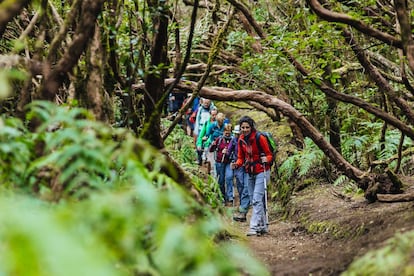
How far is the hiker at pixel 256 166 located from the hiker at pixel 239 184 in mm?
1397

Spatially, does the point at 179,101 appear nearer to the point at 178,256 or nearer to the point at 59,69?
the point at 59,69

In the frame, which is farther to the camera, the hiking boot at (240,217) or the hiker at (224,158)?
the hiker at (224,158)

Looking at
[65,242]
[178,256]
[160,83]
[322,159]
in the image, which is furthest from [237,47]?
[65,242]

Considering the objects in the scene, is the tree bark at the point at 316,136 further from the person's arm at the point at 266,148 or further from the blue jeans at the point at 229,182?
the blue jeans at the point at 229,182

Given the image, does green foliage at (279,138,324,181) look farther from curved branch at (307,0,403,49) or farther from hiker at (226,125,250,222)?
curved branch at (307,0,403,49)

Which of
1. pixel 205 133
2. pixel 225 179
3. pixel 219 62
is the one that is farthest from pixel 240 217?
pixel 219 62

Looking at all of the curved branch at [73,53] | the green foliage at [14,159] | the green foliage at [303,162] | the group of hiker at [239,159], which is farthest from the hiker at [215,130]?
the green foliage at [14,159]

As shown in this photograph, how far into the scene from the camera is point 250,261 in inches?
89.5

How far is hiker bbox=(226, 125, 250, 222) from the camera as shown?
1219 cm

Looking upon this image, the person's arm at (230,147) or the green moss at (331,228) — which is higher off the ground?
the person's arm at (230,147)

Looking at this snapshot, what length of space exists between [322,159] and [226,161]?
7.74 feet

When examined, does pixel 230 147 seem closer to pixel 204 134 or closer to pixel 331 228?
pixel 204 134

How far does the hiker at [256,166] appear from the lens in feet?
33.4

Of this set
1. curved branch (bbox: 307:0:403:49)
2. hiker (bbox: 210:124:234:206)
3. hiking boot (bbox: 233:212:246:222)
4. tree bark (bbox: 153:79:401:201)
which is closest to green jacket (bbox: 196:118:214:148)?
hiker (bbox: 210:124:234:206)
